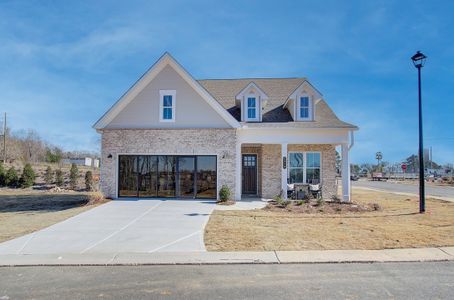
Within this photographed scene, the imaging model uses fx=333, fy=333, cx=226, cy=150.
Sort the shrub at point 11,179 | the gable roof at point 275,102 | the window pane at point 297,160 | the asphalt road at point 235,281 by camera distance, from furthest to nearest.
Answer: the shrub at point 11,179 → the window pane at point 297,160 → the gable roof at point 275,102 → the asphalt road at point 235,281

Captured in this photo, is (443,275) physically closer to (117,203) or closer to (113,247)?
(113,247)

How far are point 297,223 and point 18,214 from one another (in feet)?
38.5

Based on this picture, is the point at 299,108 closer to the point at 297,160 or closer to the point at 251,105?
the point at 251,105

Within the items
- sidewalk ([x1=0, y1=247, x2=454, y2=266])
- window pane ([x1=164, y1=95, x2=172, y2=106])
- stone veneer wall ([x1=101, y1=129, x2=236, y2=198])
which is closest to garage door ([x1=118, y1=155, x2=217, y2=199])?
stone veneer wall ([x1=101, y1=129, x2=236, y2=198])

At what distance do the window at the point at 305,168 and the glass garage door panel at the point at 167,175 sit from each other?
6.73m

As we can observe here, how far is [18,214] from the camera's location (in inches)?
563

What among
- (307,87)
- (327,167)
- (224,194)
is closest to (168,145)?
(224,194)

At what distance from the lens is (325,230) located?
10391 millimetres

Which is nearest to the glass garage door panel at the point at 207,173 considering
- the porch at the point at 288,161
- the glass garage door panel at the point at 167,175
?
the glass garage door panel at the point at 167,175

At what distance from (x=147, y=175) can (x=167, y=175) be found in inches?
43.4

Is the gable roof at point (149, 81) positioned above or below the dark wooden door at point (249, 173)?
above

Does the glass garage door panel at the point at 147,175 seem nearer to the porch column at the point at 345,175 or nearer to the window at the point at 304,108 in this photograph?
the window at the point at 304,108

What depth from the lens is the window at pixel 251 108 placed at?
63.1ft

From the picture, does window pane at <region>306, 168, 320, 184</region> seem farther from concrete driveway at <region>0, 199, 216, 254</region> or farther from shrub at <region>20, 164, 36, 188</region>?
shrub at <region>20, 164, 36, 188</region>
